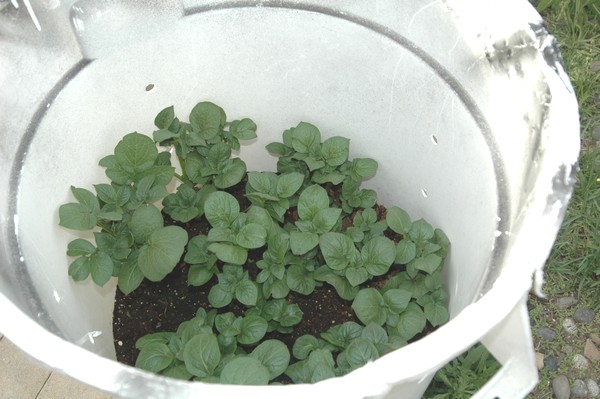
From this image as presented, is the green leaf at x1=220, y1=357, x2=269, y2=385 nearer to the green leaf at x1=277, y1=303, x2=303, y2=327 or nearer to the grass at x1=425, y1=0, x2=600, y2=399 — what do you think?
the green leaf at x1=277, y1=303, x2=303, y2=327

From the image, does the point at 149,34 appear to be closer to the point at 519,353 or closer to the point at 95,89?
the point at 95,89

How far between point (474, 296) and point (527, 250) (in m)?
0.13

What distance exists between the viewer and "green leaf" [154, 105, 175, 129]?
1007 millimetres

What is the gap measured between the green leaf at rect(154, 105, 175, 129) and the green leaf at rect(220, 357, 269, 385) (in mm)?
432

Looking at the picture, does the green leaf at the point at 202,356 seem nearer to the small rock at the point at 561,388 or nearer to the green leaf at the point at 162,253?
the green leaf at the point at 162,253

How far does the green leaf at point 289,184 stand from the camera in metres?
1.01

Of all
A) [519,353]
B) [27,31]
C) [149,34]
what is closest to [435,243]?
[519,353]

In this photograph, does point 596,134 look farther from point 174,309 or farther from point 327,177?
point 174,309

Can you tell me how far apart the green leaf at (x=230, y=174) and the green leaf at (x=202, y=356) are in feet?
0.94

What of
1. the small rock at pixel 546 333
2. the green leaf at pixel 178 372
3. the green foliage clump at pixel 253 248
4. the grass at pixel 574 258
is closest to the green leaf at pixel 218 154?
the green foliage clump at pixel 253 248

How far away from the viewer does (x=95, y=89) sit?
3.02ft

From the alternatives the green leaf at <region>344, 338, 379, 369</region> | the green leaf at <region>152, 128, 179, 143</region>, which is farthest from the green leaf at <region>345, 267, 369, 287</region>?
the green leaf at <region>152, 128, 179, 143</region>

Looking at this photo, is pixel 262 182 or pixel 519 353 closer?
pixel 519 353

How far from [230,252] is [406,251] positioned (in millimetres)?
244
